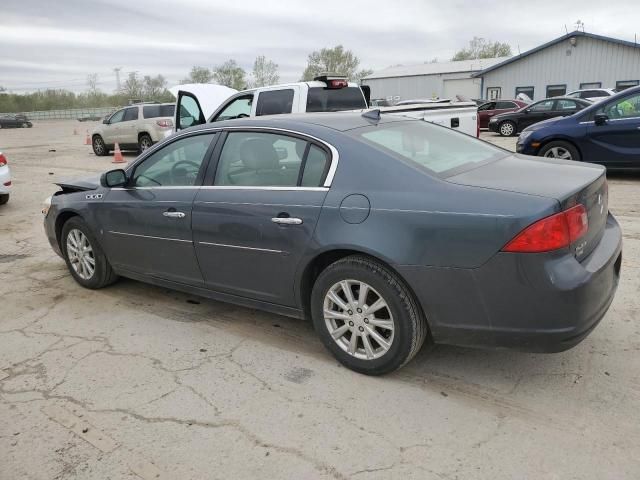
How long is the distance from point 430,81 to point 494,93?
760 cm

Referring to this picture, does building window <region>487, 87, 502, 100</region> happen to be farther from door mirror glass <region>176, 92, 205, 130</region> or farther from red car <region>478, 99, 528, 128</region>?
door mirror glass <region>176, 92, 205, 130</region>

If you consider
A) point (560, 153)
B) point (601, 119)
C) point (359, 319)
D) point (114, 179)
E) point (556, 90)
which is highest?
point (556, 90)

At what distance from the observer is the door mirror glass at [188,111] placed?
34.7 feet

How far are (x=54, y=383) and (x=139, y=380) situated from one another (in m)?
0.52

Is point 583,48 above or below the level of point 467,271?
above

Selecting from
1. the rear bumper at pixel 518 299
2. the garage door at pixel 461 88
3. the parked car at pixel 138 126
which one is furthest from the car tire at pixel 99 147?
the garage door at pixel 461 88

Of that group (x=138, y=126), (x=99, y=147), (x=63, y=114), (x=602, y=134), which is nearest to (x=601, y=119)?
(x=602, y=134)

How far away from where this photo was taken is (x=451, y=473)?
2404mm

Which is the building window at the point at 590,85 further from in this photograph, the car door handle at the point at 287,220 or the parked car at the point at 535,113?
the car door handle at the point at 287,220

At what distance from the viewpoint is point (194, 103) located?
10656 millimetres

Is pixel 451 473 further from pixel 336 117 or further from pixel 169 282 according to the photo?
pixel 169 282

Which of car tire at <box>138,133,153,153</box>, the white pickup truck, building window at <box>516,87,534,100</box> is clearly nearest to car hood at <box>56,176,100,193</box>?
the white pickup truck

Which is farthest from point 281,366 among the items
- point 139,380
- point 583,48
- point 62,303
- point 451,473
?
point 583,48

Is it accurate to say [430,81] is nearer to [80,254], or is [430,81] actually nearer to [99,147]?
Answer: [99,147]
